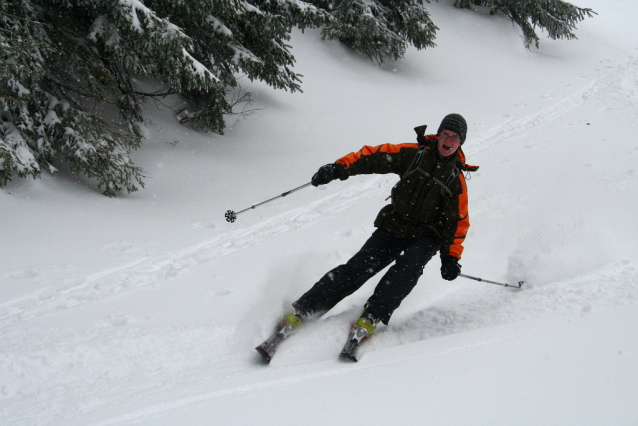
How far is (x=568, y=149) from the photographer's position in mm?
8695

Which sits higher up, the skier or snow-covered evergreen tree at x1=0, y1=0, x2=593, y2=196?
snow-covered evergreen tree at x1=0, y1=0, x2=593, y2=196

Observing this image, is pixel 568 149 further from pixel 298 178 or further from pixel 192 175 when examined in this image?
pixel 192 175

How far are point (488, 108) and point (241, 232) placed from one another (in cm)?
882

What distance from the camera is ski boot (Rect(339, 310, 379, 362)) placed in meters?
3.42

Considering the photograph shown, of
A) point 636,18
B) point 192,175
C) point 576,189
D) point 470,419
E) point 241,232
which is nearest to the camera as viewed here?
point 470,419

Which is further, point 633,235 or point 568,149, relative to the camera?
point 568,149

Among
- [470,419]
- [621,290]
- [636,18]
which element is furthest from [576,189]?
[636,18]

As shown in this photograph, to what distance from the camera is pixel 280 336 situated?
3.61m

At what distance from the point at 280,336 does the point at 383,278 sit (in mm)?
1018

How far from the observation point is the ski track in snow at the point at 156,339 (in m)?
3.01

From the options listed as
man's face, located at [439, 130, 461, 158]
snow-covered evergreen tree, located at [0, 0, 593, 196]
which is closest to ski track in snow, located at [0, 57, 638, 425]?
man's face, located at [439, 130, 461, 158]

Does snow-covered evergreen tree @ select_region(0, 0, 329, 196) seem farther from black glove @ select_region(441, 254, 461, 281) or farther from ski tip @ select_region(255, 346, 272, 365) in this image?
black glove @ select_region(441, 254, 461, 281)

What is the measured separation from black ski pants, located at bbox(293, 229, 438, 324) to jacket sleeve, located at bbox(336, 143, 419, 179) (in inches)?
23.6

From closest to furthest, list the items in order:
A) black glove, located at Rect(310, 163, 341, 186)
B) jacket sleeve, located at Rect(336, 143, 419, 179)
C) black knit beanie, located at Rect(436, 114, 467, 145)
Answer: black knit beanie, located at Rect(436, 114, 467, 145)
jacket sleeve, located at Rect(336, 143, 419, 179)
black glove, located at Rect(310, 163, 341, 186)
